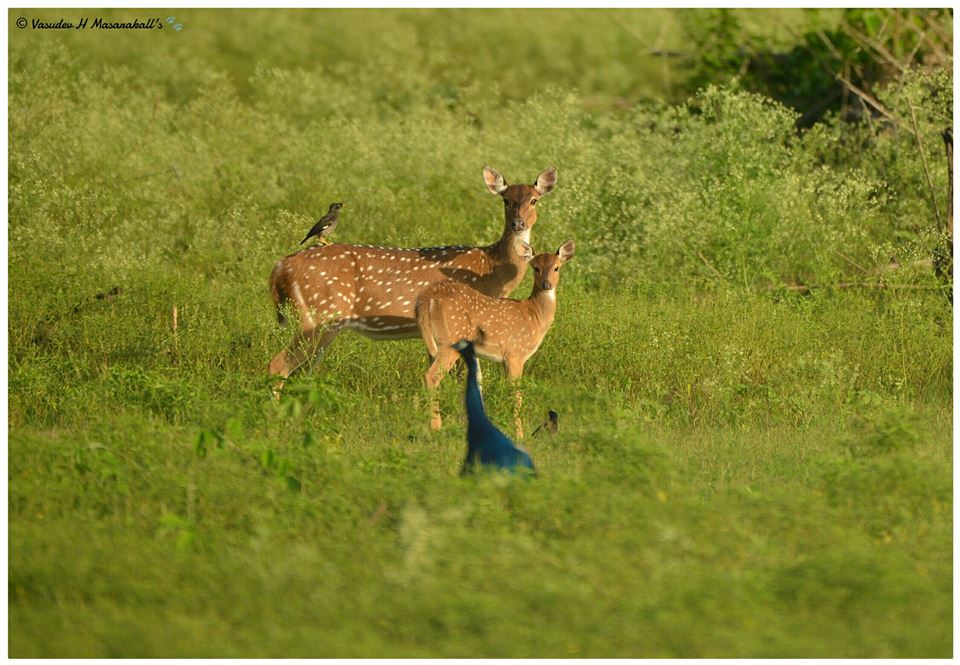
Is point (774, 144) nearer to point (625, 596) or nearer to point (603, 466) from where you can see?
point (603, 466)

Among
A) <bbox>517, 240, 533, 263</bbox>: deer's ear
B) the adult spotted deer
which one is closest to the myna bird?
the adult spotted deer

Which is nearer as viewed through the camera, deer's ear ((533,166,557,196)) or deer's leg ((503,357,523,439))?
deer's leg ((503,357,523,439))

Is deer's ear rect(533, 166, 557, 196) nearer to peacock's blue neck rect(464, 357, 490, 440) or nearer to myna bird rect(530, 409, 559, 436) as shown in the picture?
Result: myna bird rect(530, 409, 559, 436)

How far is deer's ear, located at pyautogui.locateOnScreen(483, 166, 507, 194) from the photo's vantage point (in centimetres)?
1059

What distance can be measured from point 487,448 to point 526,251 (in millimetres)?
2934

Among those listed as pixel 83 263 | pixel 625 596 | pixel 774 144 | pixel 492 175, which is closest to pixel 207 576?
pixel 625 596

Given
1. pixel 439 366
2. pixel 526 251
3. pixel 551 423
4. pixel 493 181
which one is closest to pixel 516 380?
pixel 439 366

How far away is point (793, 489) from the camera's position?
25.0ft

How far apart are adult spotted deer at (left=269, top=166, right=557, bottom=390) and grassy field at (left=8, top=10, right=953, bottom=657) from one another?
1.31 ft

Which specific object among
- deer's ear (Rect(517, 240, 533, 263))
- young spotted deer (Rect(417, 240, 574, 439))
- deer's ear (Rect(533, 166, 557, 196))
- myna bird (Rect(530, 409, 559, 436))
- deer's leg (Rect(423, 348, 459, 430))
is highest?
deer's ear (Rect(533, 166, 557, 196))

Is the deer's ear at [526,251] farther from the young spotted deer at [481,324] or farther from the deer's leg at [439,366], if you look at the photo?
the deer's leg at [439,366]

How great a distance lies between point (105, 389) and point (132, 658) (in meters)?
3.76

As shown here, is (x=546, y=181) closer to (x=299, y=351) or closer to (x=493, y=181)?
(x=493, y=181)

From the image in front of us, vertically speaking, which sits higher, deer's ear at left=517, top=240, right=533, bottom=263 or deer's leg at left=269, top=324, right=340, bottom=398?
deer's ear at left=517, top=240, right=533, bottom=263
